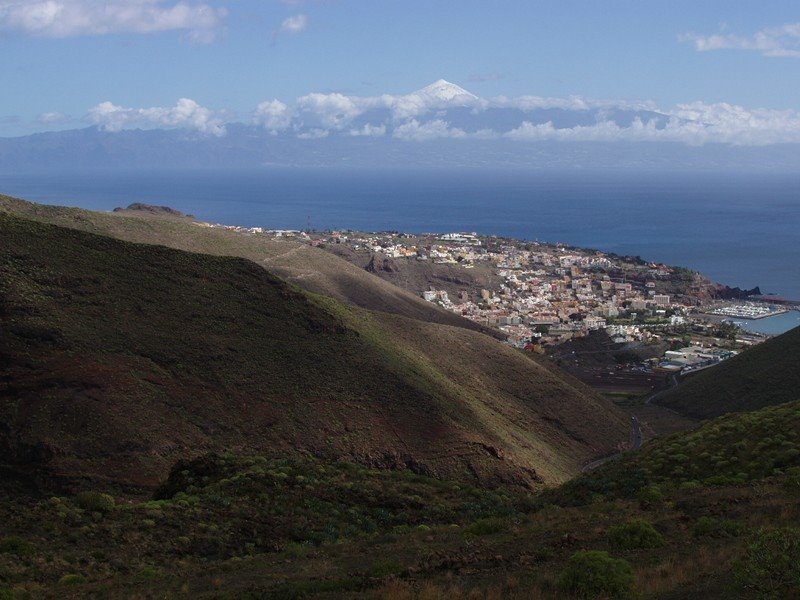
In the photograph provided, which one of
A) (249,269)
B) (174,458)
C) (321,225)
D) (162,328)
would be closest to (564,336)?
(249,269)

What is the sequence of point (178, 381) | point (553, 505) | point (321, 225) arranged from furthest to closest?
point (321, 225) → point (178, 381) → point (553, 505)

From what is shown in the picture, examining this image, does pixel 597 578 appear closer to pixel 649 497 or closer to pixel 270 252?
pixel 649 497

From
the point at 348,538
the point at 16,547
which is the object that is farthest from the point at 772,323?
the point at 16,547

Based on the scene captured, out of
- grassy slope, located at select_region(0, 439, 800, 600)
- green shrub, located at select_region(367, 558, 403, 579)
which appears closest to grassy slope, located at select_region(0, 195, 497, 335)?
grassy slope, located at select_region(0, 439, 800, 600)

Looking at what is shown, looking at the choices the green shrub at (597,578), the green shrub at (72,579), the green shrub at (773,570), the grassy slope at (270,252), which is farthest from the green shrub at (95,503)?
the grassy slope at (270,252)

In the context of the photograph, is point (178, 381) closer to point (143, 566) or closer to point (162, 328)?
point (162, 328)

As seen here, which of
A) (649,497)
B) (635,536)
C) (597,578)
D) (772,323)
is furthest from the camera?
(772,323)

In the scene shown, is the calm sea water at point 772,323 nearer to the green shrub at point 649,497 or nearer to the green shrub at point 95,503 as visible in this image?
the green shrub at point 649,497
